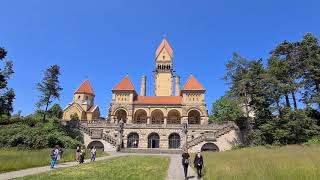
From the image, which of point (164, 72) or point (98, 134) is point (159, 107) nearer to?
point (98, 134)

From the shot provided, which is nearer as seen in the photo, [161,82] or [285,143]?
[285,143]

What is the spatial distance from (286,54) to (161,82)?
1711 inches

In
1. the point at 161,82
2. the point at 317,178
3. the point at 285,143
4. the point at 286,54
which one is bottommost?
the point at 317,178

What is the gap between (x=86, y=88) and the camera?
75.4 m

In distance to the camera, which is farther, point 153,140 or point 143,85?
point 143,85

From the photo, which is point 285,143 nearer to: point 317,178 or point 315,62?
point 315,62

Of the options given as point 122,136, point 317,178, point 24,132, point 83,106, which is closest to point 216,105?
point 122,136

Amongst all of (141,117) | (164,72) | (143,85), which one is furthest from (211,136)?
(164,72)

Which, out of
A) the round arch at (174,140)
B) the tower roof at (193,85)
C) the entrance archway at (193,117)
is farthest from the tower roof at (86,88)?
the round arch at (174,140)

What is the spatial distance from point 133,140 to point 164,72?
35.8 metres

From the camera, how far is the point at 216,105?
65125mm

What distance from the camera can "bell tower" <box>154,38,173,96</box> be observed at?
7850 cm

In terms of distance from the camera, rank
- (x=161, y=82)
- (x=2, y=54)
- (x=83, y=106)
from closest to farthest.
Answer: (x=2, y=54) < (x=83, y=106) < (x=161, y=82)

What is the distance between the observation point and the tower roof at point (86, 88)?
74.2 metres
